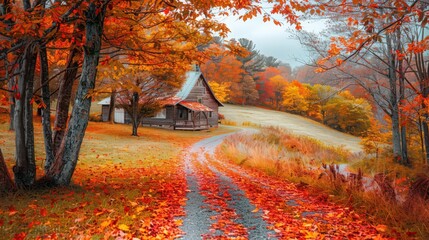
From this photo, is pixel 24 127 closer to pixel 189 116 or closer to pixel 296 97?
pixel 189 116

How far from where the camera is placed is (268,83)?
73750mm

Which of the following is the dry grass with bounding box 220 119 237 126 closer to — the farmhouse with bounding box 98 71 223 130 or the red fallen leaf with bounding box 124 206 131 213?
the farmhouse with bounding box 98 71 223 130

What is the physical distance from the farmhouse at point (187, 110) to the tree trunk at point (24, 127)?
97.1 feet

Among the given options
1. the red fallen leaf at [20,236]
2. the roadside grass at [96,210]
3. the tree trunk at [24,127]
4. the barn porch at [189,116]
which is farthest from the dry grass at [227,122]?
the red fallen leaf at [20,236]

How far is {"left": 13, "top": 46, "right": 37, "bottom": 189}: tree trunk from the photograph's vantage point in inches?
236

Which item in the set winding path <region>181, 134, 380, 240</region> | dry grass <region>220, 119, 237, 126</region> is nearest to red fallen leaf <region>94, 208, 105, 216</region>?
winding path <region>181, 134, 380, 240</region>


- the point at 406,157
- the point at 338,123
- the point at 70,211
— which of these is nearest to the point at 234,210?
the point at 70,211

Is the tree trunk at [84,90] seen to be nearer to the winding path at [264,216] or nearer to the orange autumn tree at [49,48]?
the orange autumn tree at [49,48]

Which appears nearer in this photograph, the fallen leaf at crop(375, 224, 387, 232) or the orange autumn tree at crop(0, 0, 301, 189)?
the fallen leaf at crop(375, 224, 387, 232)

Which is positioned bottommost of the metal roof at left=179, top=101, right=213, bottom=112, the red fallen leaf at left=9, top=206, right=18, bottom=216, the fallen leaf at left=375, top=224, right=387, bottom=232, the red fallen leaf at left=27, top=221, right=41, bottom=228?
the fallen leaf at left=375, top=224, right=387, bottom=232

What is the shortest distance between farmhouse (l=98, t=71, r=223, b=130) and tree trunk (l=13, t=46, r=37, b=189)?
29610 mm

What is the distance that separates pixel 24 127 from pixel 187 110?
3338cm

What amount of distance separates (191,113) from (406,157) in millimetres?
27484

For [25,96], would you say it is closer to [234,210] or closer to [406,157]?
[234,210]
